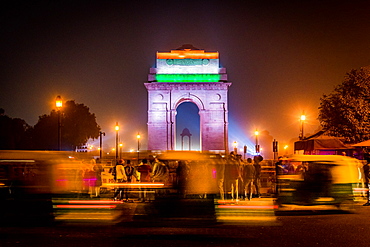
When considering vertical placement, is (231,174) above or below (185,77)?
below

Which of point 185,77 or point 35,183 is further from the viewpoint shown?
point 185,77

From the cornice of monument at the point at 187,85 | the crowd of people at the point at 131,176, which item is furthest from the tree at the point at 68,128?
the crowd of people at the point at 131,176

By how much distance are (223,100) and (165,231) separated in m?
45.6

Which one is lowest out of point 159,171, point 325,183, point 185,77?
point 325,183

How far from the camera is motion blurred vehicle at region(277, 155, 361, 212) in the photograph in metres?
14.1

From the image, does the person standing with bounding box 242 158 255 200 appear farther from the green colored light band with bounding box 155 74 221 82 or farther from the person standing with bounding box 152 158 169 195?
the green colored light band with bounding box 155 74 221 82

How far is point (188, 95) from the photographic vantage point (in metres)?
55.7

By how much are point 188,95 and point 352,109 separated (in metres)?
22.7

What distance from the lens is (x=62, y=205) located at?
45.1 feet

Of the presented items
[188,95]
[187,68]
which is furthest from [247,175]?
[187,68]

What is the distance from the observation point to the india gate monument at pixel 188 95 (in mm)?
55625

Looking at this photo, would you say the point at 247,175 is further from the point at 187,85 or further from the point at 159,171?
the point at 187,85

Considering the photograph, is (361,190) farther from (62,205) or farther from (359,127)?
(359,127)

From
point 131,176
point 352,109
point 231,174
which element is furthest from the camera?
point 352,109
